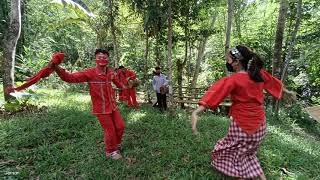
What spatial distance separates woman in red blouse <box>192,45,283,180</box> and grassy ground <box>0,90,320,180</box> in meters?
0.68

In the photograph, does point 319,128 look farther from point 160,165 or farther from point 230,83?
point 230,83

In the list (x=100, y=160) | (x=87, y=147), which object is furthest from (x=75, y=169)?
(x=87, y=147)

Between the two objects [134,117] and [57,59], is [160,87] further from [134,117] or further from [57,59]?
[57,59]

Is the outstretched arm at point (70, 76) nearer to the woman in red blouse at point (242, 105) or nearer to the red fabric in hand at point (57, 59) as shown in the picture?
the red fabric in hand at point (57, 59)

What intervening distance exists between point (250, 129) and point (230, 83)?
67 centimetres

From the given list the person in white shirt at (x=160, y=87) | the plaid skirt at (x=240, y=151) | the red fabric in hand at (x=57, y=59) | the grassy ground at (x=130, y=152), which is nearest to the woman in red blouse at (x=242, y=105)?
the plaid skirt at (x=240, y=151)

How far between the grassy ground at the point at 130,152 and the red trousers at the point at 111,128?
0.86 feet

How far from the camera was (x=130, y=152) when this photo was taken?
226 inches

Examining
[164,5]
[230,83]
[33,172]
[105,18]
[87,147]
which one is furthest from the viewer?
[105,18]

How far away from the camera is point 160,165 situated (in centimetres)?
518

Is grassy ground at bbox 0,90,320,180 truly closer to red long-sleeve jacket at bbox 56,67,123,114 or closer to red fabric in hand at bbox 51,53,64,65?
red long-sleeve jacket at bbox 56,67,123,114

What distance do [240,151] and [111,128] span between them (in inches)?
90.5

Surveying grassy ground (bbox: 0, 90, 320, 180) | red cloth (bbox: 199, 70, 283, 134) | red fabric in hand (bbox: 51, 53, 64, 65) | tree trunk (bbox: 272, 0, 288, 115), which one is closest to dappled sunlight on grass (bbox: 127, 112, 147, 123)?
grassy ground (bbox: 0, 90, 320, 180)

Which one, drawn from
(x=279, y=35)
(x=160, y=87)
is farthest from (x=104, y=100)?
(x=279, y=35)
